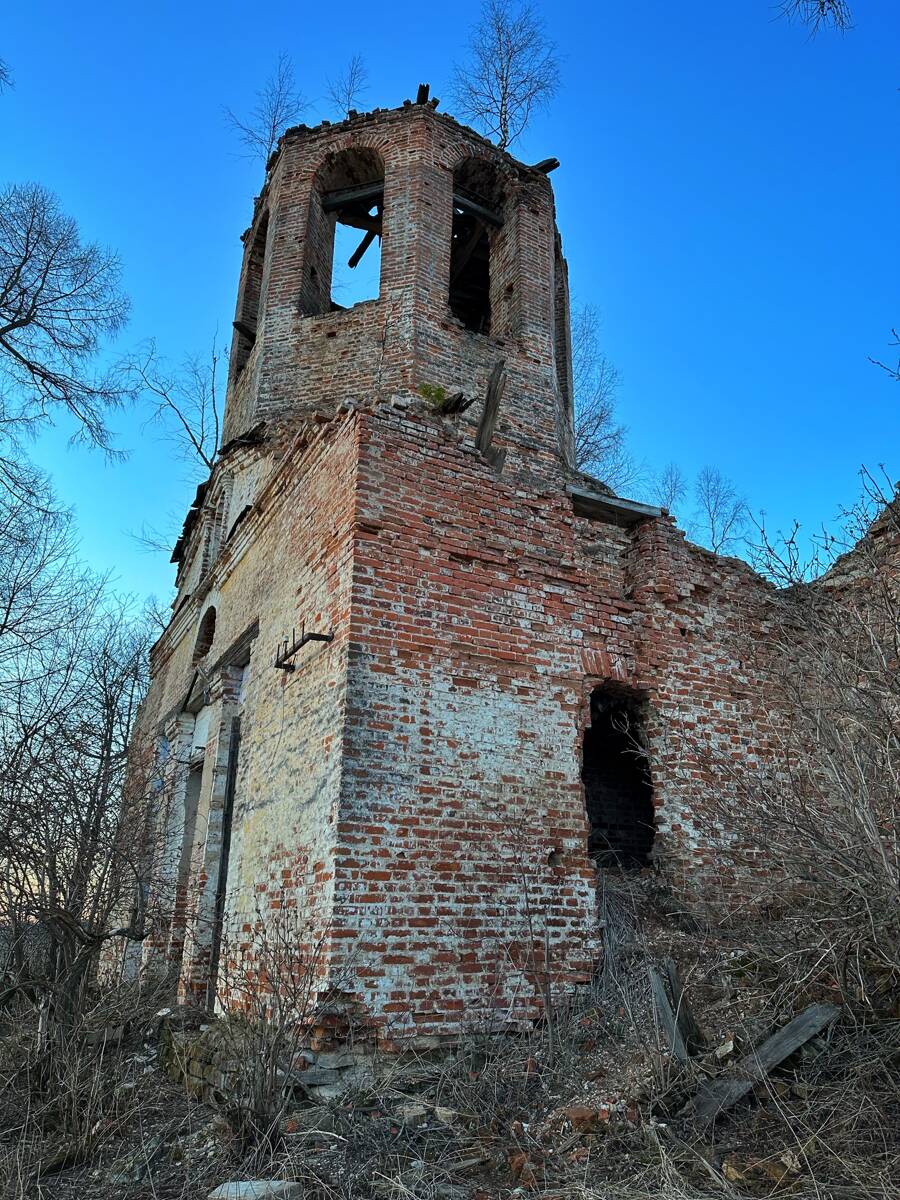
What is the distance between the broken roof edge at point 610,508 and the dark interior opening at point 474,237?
479 centimetres

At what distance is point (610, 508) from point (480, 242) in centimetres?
767

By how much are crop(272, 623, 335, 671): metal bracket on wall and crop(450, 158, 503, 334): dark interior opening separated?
631cm

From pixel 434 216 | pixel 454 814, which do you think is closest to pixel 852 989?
pixel 454 814

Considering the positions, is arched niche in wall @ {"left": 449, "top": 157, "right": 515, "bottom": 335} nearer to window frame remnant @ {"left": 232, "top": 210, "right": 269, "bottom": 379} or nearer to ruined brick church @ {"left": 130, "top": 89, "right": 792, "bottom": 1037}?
ruined brick church @ {"left": 130, "top": 89, "right": 792, "bottom": 1037}

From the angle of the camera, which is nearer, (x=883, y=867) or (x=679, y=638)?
(x=883, y=867)

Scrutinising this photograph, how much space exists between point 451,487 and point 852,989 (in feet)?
13.5

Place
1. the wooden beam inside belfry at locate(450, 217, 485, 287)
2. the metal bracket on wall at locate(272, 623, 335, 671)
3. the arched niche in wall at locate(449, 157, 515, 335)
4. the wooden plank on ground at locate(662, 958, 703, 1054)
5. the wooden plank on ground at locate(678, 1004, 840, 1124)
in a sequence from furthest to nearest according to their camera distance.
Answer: the wooden beam inside belfry at locate(450, 217, 485, 287)
the arched niche in wall at locate(449, 157, 515, 335)
the metal bracket on wall at locate(272, 623, 335, 671)
the wooden plank on ground at locate(662, 958, 703, 1054)
the wooden plank on ground at locate(678, 1004, 840, 1124)

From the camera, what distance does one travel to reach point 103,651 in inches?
559

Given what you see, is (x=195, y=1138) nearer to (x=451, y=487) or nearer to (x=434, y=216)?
(x=451, y=487)

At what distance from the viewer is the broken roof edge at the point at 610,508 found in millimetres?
7336

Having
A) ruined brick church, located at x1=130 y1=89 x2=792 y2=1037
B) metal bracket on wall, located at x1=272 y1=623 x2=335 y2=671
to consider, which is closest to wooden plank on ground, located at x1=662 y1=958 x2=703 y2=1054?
ruined brick church, located at x1=130 y1=89 x2=792 y2=1037

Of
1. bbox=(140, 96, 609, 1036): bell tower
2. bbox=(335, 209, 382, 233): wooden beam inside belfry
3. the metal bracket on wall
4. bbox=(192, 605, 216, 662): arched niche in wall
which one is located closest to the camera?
bbox=(140, 96, 609, 1036): bell tower

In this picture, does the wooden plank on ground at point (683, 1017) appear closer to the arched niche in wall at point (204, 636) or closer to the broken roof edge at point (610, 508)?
the broken roof edge at point (610, 508)

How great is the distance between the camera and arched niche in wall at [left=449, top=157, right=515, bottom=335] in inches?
469
